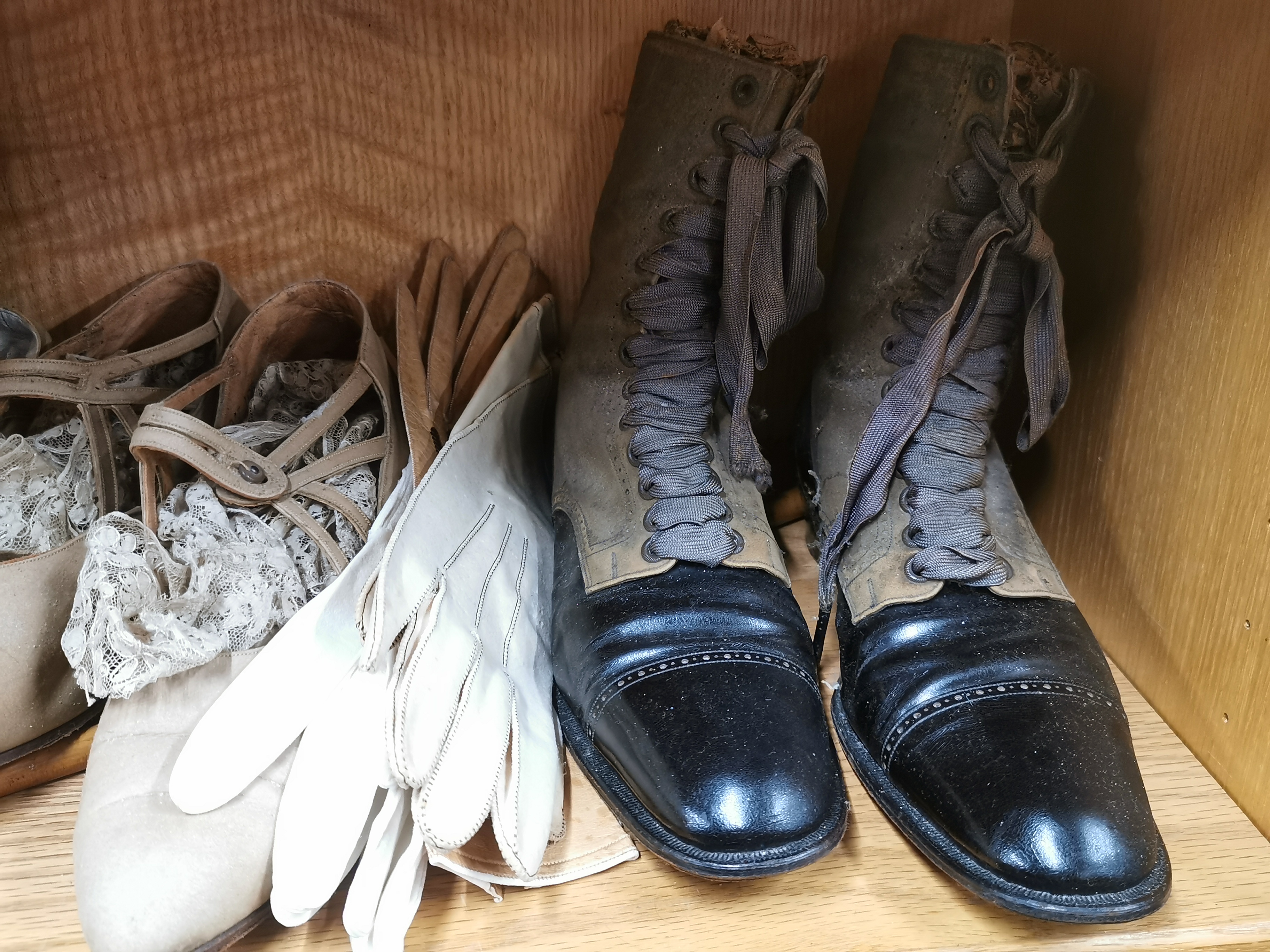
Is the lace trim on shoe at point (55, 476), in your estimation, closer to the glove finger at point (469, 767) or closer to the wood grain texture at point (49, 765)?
the wood grain texture at point (49, 765)

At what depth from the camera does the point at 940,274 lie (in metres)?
0.56

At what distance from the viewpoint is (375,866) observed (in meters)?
0.40

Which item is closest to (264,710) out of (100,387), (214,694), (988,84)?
(214,694)

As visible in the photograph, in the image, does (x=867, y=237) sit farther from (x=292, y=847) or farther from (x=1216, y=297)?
(x=292, y=847)

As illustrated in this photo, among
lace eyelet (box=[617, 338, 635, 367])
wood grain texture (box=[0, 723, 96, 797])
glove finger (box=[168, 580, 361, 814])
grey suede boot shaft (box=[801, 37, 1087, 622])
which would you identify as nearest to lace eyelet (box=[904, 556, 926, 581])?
grey suede boot shaft (box=[801, 37, 1087, 622])

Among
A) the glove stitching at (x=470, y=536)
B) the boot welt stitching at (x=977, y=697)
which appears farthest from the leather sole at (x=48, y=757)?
the boot welt stitching at (x=977, y=697)

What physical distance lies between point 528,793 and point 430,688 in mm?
72

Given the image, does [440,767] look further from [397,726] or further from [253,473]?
[253,473]

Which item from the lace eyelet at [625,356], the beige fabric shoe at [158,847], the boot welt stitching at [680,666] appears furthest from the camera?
the lace eyelet at [625,356]

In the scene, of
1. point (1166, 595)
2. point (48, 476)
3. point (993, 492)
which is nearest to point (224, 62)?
point (48, 476)

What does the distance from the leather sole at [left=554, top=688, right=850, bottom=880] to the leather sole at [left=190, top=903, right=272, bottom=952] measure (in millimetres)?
168

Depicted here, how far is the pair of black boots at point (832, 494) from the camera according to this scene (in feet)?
1.40

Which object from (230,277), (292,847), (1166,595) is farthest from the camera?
(230,277)

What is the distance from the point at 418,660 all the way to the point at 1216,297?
47cm
